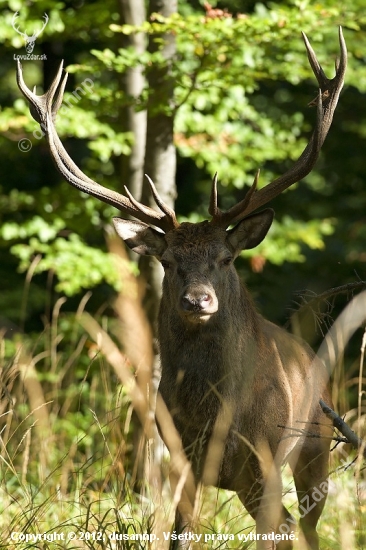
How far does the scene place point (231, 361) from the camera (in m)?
5.05

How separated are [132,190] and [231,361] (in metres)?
3.91

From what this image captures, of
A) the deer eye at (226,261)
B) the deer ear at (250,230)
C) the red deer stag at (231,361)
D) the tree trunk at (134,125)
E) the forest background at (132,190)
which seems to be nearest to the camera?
the red deer stag at (231,361)

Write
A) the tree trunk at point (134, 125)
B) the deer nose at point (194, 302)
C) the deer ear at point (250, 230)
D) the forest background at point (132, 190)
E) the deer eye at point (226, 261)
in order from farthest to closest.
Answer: the tree trunk at point (134, 125) → the forest background at point (132, 190) → the deer ear at point (250, 230) → the deer eye at point (226, 261) → the deer nose at point (194, 302)

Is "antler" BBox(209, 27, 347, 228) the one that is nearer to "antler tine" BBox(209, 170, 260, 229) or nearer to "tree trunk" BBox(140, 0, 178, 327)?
"antler tine" BBox(209, 170, 260, 229)

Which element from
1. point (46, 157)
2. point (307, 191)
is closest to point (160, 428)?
point (46, 157)

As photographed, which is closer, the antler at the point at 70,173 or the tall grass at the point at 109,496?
the tall grass at the point at 109,496

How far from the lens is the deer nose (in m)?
4.70

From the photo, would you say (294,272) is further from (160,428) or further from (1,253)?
(160,428)

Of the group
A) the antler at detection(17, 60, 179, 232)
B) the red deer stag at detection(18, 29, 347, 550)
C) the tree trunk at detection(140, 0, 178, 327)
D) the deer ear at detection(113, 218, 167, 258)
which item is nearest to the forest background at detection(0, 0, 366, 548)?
the tree trunk at detection(140, 0, 178, 327)

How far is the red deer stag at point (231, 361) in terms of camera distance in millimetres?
4824

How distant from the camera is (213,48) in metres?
6.70

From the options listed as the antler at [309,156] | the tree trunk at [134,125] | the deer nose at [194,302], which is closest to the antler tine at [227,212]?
the antler at [309,156]

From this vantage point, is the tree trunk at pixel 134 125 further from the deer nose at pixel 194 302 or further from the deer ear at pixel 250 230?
the deer nose at pixel 194 302

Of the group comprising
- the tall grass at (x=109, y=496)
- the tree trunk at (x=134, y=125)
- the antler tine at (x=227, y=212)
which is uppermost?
the antler tine at (x=227, y=212)
